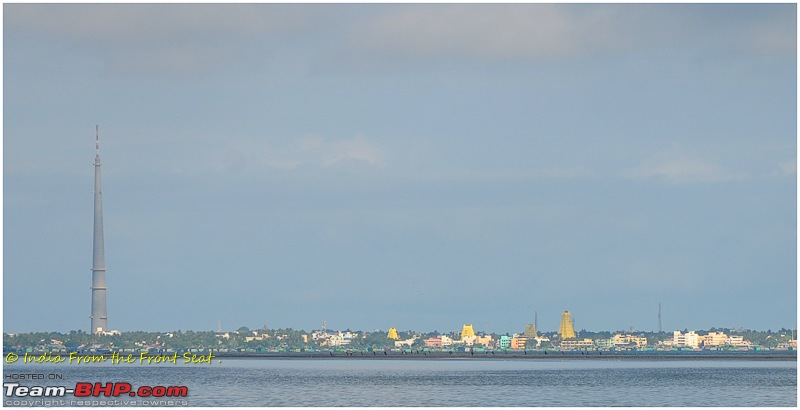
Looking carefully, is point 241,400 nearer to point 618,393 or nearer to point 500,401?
point 500,401

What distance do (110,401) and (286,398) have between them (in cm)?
2305

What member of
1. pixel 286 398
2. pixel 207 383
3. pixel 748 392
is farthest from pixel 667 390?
pixel 207 383

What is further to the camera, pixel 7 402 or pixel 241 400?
pixel 241 400

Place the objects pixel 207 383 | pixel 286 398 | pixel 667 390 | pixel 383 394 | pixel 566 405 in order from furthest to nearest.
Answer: pixel 207 383, pixel 667 390, pixel 383 394, pixel 286 398, pixel 566 405

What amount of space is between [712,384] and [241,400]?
2894 inches

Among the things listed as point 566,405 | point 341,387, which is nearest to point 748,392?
point 566,405

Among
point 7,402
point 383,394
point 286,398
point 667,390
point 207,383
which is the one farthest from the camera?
point 207,383

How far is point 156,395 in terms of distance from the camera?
391 feet

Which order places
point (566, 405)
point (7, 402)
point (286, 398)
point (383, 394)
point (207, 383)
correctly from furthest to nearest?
point (207, 383) < point (383, 394) < point (286, 398) < point (566, 405) < point (7, 402)

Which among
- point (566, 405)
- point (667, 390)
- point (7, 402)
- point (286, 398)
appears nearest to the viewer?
point (7, 402)

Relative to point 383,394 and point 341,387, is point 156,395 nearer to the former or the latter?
point 383,394

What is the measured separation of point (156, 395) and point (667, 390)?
66435mm

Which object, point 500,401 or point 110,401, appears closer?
point 110,401

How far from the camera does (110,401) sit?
118 metres
